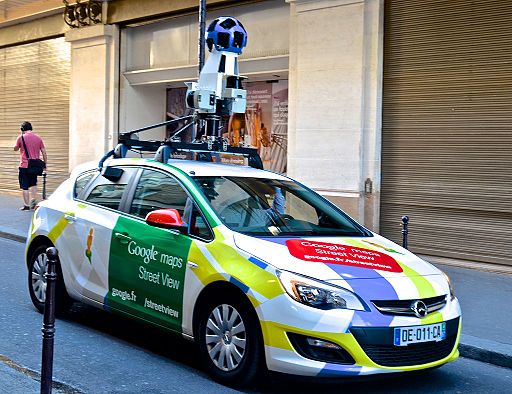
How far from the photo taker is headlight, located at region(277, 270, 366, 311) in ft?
16.8

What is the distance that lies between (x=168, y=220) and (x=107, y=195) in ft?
4.26

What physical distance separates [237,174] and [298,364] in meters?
2.08

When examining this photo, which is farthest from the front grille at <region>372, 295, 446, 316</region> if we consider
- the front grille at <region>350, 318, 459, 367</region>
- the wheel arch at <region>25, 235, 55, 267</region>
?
the wheel arch at <region>25, 235, 55, 267</region>

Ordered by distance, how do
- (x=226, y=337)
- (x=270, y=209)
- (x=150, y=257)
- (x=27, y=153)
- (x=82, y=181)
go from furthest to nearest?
(x=27, y=153) < (x=82, y=181) < (x=270, y=209) < (x=150, y=257) < (x=226, y=337)

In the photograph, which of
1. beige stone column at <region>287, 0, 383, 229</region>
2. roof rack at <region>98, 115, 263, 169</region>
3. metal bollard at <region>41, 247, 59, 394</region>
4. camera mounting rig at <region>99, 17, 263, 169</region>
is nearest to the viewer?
Result: metal bollard at <region>41, 247, 59, 394</region>

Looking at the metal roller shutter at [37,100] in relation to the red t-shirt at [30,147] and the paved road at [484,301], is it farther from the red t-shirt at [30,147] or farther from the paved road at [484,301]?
the paved road at [484,301]

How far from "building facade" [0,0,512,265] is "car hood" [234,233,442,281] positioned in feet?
18.3

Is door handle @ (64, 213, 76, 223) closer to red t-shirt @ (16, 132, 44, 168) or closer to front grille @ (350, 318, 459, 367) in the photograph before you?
front grille @ (350, 318, 459, 367)

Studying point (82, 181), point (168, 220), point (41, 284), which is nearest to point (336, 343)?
point (168, 220)

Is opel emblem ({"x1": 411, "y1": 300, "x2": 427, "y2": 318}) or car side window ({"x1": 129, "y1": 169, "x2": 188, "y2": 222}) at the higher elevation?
car side window ({"x1": 129, "y1": 169, "x2": 188, "y2": 222})

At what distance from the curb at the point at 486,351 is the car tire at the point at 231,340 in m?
2.44

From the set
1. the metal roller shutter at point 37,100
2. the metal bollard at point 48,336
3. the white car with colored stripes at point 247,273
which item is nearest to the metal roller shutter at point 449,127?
the white car with colored stripes at point 247,273

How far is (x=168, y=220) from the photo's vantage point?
599cm

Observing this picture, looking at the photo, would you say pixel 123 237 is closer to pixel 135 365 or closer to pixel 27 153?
pixel 135 365
